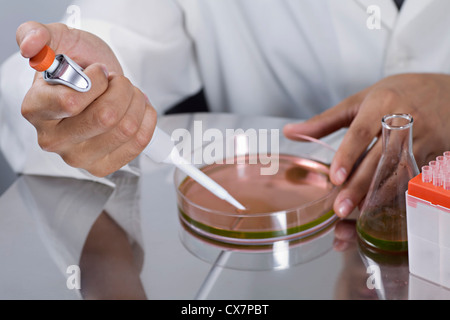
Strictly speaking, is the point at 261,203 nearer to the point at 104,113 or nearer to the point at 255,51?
the point at 104,113

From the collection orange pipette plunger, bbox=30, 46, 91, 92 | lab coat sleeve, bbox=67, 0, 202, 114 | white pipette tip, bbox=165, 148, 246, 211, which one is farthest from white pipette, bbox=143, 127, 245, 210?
lab coat sleeve, bbox=67, 0, 202, 114

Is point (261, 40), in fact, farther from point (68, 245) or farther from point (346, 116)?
point (68, 245)

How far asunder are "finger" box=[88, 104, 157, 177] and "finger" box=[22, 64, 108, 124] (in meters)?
0.06

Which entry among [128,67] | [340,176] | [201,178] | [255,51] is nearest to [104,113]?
[201,178]

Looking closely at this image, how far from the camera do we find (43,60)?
0.46 metres

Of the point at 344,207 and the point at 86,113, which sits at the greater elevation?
the point at 86,113

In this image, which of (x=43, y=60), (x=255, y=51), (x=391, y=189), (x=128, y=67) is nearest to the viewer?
(x=43, y=60)

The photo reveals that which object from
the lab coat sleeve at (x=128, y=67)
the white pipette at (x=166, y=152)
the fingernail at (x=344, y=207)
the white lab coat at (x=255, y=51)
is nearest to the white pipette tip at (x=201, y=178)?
the white pipette at (x=166, y=152)

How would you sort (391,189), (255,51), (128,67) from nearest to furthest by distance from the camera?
(391,189)
(128,67)
(255,51)

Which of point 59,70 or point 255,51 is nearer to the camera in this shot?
point 59,70

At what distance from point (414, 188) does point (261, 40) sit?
0.66m

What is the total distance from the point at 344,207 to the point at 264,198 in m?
0.10

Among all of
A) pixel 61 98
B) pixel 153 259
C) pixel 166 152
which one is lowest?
pixel 153 259
